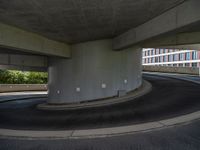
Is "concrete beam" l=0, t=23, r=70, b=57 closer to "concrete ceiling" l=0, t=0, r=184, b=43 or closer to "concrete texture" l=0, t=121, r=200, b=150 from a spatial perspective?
"concrete ceiling" l=0, t=0, r=184, b=43

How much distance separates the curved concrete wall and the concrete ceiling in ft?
11.0

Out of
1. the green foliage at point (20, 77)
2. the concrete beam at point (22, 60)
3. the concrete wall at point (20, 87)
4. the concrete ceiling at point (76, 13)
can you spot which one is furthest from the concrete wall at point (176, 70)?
the green foliage at point (20, 77)

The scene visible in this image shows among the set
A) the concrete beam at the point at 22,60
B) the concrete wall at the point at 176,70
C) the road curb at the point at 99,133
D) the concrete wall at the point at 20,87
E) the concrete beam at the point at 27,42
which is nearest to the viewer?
the road curb at the point at 99,133

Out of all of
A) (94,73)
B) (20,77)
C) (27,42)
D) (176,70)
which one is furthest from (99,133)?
(20,77)

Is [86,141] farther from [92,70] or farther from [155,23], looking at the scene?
[92,70]

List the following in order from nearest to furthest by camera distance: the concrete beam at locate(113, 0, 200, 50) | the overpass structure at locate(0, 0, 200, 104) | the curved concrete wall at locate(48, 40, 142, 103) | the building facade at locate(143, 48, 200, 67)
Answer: the concrete beam at locate(113, 0, 200, 50), the overpass structure at locate(0, 0, 200, 104), the curved concrete wall at locate(48, 40, 142, 103), the building facade at locate(143, 48, 200, 67)

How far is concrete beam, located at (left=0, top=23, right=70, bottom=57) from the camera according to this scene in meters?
7.10

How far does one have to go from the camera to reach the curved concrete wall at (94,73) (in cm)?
1146

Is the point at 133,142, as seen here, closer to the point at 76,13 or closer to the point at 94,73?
the point at 76,13

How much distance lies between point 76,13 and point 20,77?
2958cm

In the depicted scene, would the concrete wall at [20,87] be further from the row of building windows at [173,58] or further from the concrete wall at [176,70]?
the row of building windows at [173,58]

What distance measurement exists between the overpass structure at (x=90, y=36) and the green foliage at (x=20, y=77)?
1854 centimetres

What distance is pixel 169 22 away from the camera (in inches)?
253

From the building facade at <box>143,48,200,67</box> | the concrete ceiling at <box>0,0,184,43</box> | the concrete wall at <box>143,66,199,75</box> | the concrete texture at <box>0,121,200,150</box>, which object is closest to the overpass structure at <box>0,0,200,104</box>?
the concrete ceiling at <box>0,0,184,43</box>
